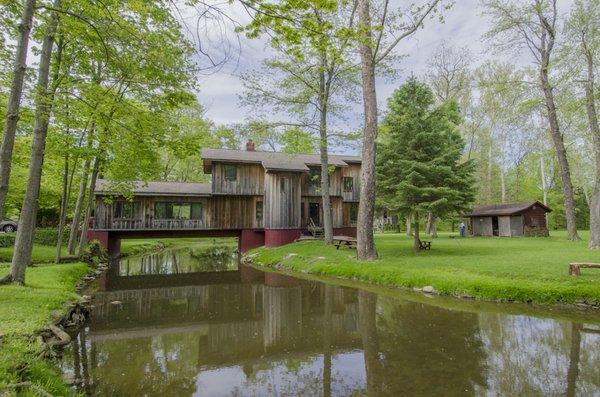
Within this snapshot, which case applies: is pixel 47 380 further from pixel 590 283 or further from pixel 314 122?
pixel 314 122

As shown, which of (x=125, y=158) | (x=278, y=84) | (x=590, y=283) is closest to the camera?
A: (x=590, y=283)

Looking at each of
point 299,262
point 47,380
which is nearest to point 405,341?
point 47,380

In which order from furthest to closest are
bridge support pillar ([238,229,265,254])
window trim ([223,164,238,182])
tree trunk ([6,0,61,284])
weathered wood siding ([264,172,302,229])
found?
bridge support pillar ([238,229,265,254]) < window trim ([223,164,238,182]) < weathered wood siding ([264,172,302,229]) < tree trunk ([6,0,61,284])

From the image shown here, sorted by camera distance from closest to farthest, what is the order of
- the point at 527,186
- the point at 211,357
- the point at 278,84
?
the point at 211,357
the point at 278,84
the point at 527,186

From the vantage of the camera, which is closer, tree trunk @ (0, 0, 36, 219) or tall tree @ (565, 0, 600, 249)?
tree trunk @ (0, 0, 36, 219)

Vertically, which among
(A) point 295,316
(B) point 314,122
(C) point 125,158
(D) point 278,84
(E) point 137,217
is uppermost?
(D) point 278,84

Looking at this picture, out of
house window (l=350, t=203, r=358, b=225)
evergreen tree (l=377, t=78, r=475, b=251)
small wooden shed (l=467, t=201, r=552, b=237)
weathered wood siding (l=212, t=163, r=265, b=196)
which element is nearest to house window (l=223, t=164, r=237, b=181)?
weathered wood siding (l=212, t=163, r=265, b=196)

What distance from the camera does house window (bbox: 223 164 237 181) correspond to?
2722 centimetres

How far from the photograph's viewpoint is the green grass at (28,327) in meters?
4.65

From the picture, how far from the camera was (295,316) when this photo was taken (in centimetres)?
988

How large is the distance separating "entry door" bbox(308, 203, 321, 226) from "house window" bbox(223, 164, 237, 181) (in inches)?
276

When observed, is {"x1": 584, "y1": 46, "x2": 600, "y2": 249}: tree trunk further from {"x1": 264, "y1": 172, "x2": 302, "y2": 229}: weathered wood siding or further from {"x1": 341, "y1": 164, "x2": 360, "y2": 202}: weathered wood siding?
{"x1": 264, "y1": 172, "x2": 302, "y2": 229}: weathered wood siding

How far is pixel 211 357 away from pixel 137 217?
21807 millimetres

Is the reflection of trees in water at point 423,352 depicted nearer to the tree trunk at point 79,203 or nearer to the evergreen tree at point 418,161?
the evergreen tree at point 418,161
